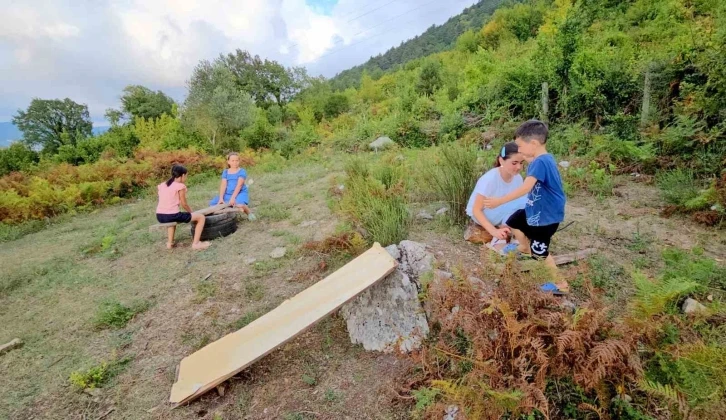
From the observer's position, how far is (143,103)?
27766mm

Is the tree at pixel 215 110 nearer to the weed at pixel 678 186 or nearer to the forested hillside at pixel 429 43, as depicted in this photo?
the weed at pixel 678 186

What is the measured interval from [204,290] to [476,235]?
262 cm

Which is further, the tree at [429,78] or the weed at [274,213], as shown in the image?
the tree at [429,78]

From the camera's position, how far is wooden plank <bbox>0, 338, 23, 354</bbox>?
2748 millimetres

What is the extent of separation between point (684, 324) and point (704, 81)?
18.6 ft

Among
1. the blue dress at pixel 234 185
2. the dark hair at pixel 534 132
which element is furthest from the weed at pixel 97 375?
the dark hair at pixel 534 132

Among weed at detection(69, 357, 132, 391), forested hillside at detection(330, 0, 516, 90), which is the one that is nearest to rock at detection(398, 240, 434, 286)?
weed at detection(69, 357, 132, 391)

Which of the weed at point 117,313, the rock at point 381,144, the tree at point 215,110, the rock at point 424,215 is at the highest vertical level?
the tree at point 215,110

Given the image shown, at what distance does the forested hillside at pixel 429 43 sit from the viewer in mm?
43744

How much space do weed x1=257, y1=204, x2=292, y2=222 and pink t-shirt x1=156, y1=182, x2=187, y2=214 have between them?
122cm

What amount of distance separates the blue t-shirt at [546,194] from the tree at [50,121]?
33625mm

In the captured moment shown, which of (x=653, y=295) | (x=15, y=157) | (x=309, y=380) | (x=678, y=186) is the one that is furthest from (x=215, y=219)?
(x=15, y=157)

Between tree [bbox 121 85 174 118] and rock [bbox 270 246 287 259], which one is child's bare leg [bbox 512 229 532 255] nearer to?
rock [bbox 270 246 287 259]

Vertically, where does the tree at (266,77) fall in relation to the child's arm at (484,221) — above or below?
above
